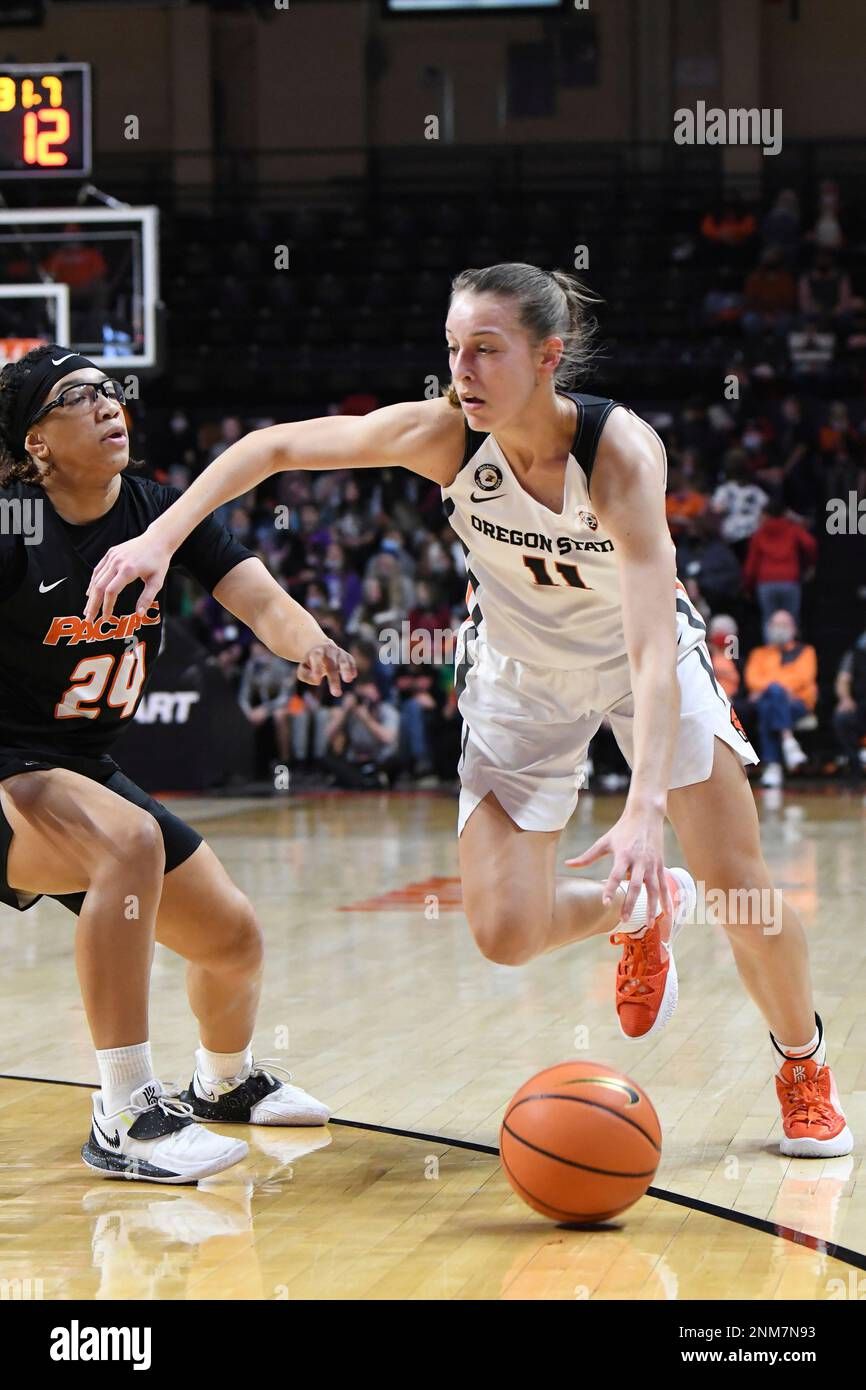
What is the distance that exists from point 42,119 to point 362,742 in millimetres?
5884

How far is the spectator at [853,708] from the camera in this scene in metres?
14.0

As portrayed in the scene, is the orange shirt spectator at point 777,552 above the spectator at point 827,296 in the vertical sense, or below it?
below

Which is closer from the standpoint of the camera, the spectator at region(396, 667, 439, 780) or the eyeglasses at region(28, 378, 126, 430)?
the eyeglasses at region(28, 378, 126, 430)

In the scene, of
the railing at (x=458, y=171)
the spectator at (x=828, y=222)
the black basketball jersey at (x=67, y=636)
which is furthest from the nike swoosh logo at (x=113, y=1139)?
the railing at (x=458, y=171)

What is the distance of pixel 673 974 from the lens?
408 cm

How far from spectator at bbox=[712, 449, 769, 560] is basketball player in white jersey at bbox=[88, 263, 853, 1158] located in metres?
11.4

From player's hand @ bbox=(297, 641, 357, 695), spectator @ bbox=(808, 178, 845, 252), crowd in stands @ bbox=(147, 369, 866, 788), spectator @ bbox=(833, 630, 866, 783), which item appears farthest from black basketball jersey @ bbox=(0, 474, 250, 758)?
spectator @ bbox=(808, 178, 845, 252)

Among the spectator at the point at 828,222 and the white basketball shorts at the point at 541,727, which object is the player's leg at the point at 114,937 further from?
the spectator at the point at 828,222

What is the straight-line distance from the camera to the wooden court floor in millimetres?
3236

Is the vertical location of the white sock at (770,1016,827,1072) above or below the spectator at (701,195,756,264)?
below

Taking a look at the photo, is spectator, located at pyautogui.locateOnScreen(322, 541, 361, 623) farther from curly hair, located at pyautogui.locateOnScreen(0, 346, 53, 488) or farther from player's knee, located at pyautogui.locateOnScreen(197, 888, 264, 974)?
curly hair, located at pyautogui.locateOnScreen(0, 346, 53, 488)

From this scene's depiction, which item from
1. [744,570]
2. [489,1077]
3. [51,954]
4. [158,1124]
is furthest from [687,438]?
[158,1124]

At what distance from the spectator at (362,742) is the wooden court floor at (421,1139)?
5999mm

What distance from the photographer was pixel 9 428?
4.12 m
